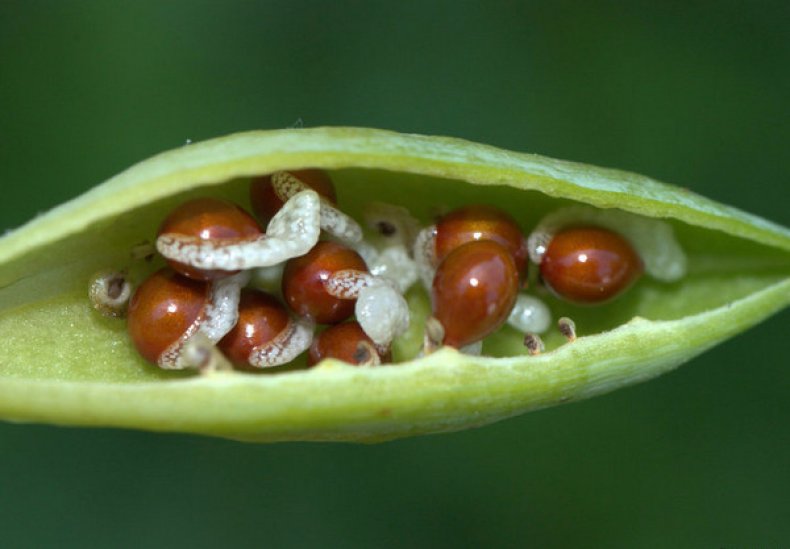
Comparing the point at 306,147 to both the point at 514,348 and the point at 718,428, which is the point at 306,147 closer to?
the point at 514,348

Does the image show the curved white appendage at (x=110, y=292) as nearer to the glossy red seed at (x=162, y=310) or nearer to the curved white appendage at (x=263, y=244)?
the glossy red seed at (x=162, y=310)

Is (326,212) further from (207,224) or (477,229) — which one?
(477,229)

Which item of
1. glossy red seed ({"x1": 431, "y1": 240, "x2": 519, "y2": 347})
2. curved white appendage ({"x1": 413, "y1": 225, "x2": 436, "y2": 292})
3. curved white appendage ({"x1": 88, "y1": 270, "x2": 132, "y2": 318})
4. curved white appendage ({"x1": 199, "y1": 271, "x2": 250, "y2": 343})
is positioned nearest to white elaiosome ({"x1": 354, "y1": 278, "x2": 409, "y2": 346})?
glossy red seed ({"x1": 431, "y1": 240, "x2": 519, "y2": 347})

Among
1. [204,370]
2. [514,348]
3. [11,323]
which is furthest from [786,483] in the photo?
[11,323]

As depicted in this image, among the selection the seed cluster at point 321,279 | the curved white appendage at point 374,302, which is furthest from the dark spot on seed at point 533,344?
the curved white appendage at point 374,302

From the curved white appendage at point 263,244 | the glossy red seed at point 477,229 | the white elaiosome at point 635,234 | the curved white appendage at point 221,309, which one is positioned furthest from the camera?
the white elaiosome at point 635,234

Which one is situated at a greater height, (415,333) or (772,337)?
(772,337)

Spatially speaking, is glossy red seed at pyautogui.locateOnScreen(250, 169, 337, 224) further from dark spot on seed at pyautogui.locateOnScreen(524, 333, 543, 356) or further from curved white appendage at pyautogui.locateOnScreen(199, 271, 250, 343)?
dark spot on seed at pyautogui.locateOnScreen(524, 333, 543, 356)

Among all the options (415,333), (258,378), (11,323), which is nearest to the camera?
(258,378)

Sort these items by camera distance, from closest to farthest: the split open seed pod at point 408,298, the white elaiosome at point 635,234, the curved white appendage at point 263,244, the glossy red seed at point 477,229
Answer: the split open seed pod at point 408,298
the curved white appendage at point 263,244
the glossy red seed at point 477,229
the white elaiosome at point 635,234

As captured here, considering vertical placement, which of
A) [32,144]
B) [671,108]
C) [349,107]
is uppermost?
[671,108]
